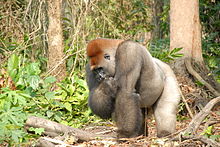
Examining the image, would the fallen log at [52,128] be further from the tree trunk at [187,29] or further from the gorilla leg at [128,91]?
the tree trunk at [187,29]

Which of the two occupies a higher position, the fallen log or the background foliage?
the background foliage

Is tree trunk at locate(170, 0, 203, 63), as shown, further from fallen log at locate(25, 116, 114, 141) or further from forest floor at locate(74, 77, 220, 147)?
fallen log at locate(25, 116, 114, 141)

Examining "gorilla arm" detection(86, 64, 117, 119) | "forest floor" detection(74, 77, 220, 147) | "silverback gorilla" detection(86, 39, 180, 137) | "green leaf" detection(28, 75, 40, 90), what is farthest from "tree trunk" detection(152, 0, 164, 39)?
"gorilla arm" detection(86, 64, 117, 119)

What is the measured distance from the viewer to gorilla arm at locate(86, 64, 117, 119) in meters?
4.01

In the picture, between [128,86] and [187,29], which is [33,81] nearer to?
[128,86]

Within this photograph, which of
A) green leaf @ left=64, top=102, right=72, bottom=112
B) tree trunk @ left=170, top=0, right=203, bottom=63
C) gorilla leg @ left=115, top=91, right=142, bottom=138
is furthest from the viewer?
tree trunk @ left=170, top=0, right=203, bottom=63

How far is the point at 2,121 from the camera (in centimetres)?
403

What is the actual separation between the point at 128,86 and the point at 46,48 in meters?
3.00

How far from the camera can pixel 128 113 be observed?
151 inches

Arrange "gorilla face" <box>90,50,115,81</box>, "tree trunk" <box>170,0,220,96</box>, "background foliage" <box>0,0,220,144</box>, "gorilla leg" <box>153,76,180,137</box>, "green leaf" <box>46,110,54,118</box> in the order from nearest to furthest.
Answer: "gorilla face" <box>90,50,115,81</box>
"gorilla leg" <box>153,76,180,137</box>
"background foliage" <box>0,0,220,144</box>
"green leaf" <box>46,110,54,118</box>
"tree trunk" <box>170,0,220,96</box>

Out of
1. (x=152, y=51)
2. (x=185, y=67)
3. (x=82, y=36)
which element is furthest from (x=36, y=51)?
(x=185, y=67)

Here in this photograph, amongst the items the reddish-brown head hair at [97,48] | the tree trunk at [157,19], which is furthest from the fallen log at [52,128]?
the tree trunk at [157,19]

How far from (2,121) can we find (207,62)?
4395mm

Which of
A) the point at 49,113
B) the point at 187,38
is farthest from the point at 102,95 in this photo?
the point at 187,38
